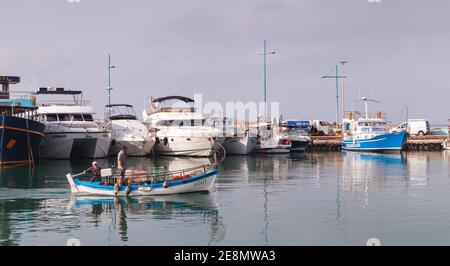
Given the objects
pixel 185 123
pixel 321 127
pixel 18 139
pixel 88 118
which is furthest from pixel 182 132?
pixel 321 127

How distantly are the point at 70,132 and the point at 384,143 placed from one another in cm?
3680

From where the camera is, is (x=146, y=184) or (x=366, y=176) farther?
(x=366, y=176)

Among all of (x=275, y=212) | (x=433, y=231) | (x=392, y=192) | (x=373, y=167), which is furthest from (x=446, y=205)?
(x=373, y=167)

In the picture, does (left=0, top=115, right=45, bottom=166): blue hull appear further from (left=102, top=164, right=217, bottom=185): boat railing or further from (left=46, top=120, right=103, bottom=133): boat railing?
(left=102, top=164, right=217, bottom=185): boat railing

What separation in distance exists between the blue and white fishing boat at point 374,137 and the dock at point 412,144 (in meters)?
2.99

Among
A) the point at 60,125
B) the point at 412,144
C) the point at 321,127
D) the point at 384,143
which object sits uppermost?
the point at 60,125

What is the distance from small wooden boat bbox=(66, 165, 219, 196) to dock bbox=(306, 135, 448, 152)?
50102 mm

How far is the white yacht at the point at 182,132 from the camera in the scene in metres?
55.2

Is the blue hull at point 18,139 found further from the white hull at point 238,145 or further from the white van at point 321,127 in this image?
the white van at point 321,127

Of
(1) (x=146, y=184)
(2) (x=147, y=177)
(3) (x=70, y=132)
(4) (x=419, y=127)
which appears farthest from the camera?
(4) (x=419, y=127)

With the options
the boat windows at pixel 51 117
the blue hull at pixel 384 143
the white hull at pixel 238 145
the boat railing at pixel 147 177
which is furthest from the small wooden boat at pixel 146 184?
the blue hull at pixel 384 143

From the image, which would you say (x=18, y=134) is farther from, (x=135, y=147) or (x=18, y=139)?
(x=135, y=147)

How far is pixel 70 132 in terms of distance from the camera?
1988 inches
